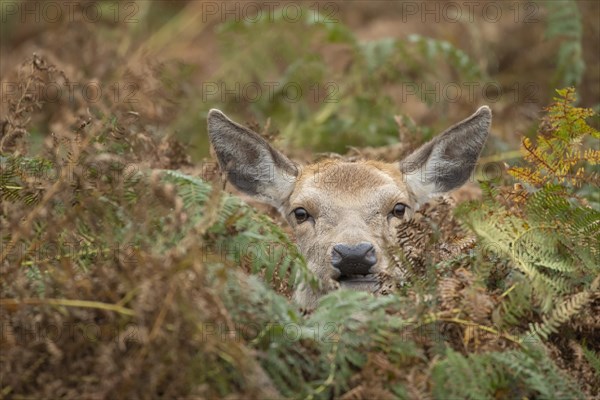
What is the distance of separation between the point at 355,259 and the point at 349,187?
117 cm

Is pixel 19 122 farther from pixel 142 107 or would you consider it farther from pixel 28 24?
pixel 28 24

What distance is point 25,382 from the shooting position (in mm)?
4066

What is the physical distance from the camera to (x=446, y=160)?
750 centimetres

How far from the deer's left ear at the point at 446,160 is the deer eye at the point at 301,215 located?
0.94 m

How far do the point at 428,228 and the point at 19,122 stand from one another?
2.75 meters

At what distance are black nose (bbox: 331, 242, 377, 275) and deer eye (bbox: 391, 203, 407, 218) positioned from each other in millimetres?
1033

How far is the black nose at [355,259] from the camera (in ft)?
19.7

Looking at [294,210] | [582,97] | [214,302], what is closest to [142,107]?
[294,210]

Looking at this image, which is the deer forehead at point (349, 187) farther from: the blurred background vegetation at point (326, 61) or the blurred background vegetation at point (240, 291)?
the blurred background vegetation at point (326, 61)

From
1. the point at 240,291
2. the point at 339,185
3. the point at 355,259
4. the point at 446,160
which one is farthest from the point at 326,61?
the point at 240,291

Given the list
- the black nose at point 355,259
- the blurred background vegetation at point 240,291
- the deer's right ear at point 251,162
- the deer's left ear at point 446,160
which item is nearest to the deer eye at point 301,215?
the deer's right ear at point 251,162

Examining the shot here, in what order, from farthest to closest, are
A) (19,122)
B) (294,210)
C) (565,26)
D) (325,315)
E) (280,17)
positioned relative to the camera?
(280,17)
(565,26)
(294,210)
(19,122)
(325,315)

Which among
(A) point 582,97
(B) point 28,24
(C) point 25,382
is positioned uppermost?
(C) point 25,382

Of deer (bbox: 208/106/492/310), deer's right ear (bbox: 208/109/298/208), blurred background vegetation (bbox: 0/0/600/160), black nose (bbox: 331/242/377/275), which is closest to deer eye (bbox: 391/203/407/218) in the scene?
deer (bbox: 208/106/492/310)
